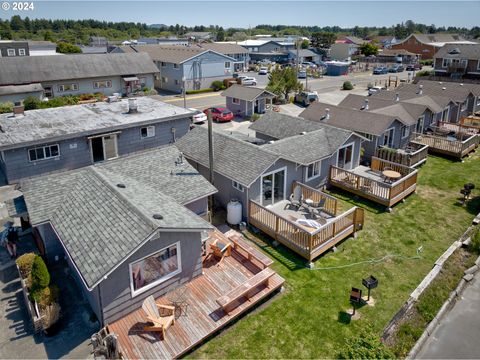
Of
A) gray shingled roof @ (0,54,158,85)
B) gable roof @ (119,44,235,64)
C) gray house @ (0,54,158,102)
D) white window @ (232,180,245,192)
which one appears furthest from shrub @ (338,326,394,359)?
gable roof @ (119,44,235,64)

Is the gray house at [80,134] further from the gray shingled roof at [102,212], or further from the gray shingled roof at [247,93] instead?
the gray shingled roof at [247,93]

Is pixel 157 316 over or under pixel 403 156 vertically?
under

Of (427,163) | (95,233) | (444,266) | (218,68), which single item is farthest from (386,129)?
(218,68)

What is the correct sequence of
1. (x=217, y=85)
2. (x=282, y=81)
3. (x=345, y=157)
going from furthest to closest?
(x=217, y=85)
(x=282, y=81)
(x=345, y=157)

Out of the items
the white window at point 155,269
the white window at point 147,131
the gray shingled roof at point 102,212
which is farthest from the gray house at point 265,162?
the white window at point 155,269

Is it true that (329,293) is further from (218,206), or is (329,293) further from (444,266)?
(218,206)

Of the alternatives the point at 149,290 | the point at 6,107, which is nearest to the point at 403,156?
the point at 149,290

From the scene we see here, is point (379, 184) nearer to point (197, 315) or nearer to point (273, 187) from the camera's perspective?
point (273, 187)
